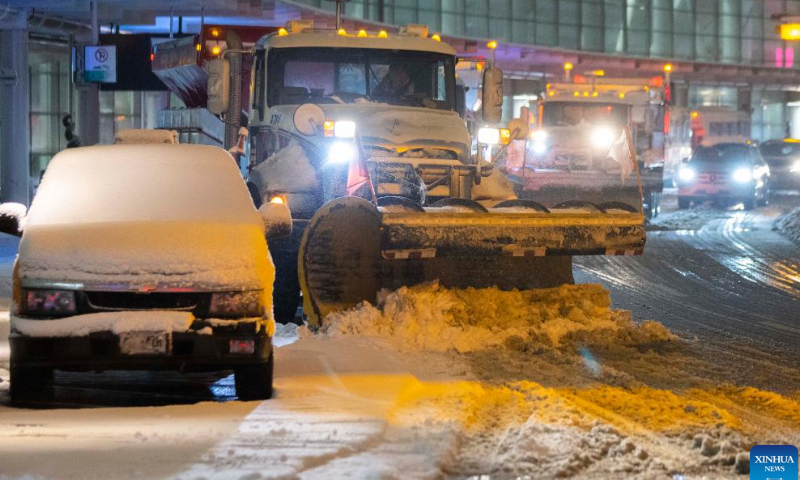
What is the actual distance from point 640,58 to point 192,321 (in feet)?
184

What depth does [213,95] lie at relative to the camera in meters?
12.9

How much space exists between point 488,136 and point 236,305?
5859mm

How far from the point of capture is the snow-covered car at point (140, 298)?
7254 millimetres

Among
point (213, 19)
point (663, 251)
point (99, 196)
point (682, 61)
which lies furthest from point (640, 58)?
point (99, 196)

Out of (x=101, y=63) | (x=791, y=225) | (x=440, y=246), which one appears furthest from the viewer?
(x=101, y=63)

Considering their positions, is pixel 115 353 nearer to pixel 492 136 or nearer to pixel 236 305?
pixel 236 305

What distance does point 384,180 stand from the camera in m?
11.8

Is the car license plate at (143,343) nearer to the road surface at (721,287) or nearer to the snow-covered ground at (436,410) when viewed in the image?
the snow-covered ground at (436,410)

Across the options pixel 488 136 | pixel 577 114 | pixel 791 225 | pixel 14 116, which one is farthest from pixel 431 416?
pixel 577 114

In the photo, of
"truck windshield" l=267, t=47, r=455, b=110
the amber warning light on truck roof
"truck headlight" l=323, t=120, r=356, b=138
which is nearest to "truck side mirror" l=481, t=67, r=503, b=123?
"truck windshield" l=267, t=47, r=455, b=110

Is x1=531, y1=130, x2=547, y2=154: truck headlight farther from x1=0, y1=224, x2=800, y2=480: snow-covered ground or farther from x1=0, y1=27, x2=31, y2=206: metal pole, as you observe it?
x1=0, y1=224, x2=800, y2=480: snow-covered ground

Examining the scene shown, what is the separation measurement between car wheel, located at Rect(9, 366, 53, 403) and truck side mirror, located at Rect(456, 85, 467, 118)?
266 inches

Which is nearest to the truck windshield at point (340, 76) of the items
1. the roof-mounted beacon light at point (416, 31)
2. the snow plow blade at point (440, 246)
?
the roof-mounted beacon light at point (416, 31)

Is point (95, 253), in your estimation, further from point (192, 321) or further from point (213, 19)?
point (213, 19)
